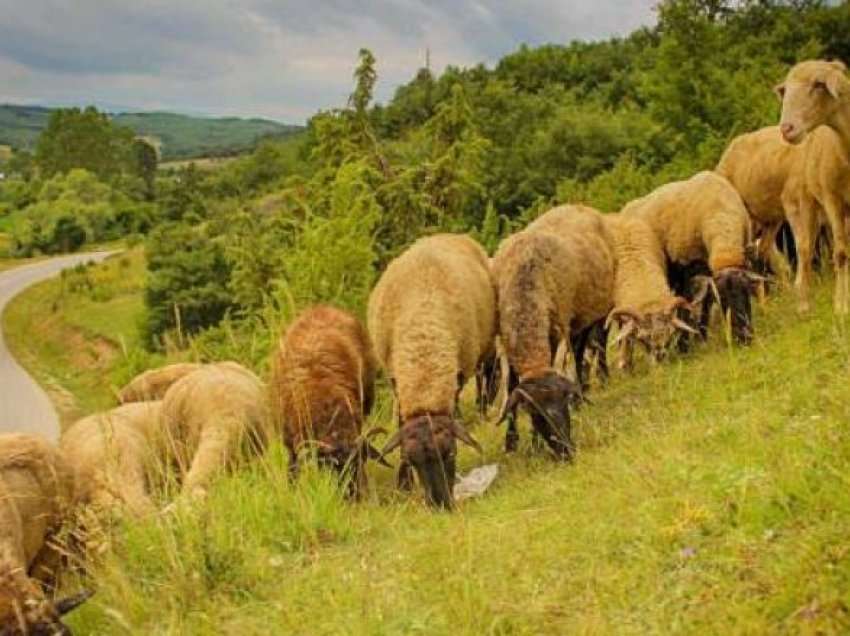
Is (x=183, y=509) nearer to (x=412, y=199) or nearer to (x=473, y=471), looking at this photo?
(x=473, y=471)

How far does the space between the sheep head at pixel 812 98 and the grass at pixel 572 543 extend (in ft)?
6.93

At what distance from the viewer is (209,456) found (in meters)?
9.31

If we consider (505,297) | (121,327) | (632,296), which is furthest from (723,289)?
(121,327)

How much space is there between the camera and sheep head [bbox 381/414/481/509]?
795 cm

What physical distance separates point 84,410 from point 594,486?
34951 millimetres

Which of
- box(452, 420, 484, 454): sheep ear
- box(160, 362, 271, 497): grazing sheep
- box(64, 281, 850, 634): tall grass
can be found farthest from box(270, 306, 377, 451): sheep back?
box(452, 420, 484, 454): sheep ear

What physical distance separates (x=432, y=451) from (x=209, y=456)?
7.79 ft

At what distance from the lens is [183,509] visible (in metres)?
6.89

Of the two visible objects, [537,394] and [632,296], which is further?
[632,296]

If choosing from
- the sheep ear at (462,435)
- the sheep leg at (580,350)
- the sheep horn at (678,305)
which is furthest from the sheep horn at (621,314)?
the sheep ear at (462,435)

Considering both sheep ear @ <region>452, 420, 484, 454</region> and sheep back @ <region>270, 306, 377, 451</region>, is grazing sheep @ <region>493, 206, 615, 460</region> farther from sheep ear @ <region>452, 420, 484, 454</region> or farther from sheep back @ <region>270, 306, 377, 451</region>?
sheep back @ <region>270, 306, 377, 451</region>

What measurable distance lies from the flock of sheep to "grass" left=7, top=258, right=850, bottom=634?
52 centimetres

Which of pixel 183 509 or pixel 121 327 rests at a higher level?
pixel 183 509

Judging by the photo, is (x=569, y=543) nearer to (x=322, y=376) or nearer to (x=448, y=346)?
(x=448, y=346)
